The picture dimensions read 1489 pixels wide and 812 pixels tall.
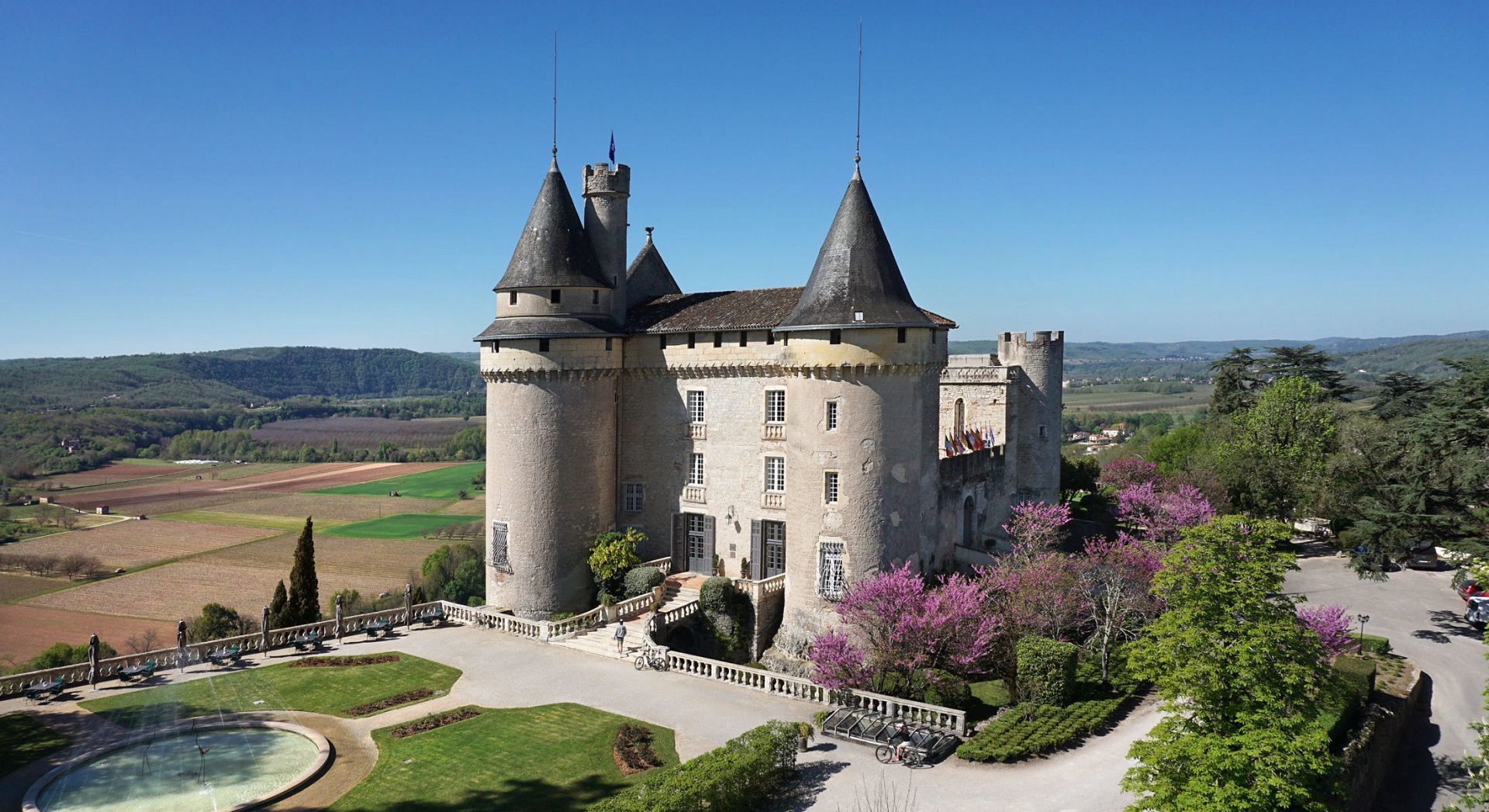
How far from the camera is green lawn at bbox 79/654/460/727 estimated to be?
993 inches

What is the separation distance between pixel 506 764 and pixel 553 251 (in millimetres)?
20193

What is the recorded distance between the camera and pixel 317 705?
2606cm

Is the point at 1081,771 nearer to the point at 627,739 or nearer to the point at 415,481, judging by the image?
the point at 627,739

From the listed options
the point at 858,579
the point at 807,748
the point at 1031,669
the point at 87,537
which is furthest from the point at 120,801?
the point at 87,537

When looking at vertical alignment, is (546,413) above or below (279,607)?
above

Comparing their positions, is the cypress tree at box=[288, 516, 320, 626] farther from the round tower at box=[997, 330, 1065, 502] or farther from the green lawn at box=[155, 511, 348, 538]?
the green lawn at box=[155, 511, 348, 538]

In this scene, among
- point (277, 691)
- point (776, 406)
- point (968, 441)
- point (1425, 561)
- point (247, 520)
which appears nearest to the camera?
point (277, 691)

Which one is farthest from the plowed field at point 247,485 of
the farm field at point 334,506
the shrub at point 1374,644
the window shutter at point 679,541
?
the shrub at point 1374,644

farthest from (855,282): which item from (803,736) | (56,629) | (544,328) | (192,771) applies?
(56,629)

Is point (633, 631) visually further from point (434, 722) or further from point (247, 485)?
point (247, 485)

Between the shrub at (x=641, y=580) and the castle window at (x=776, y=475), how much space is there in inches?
215

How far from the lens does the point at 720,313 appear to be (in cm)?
3578

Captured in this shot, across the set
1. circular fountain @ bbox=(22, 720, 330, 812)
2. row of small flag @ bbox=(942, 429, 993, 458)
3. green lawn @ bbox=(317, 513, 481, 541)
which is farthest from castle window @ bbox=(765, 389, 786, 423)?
green lawn @ bbox=(317, 513, 481, 541)

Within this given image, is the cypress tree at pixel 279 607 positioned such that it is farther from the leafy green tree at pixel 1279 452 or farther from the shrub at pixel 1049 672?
the leafy green tree at pixel 1279 452
